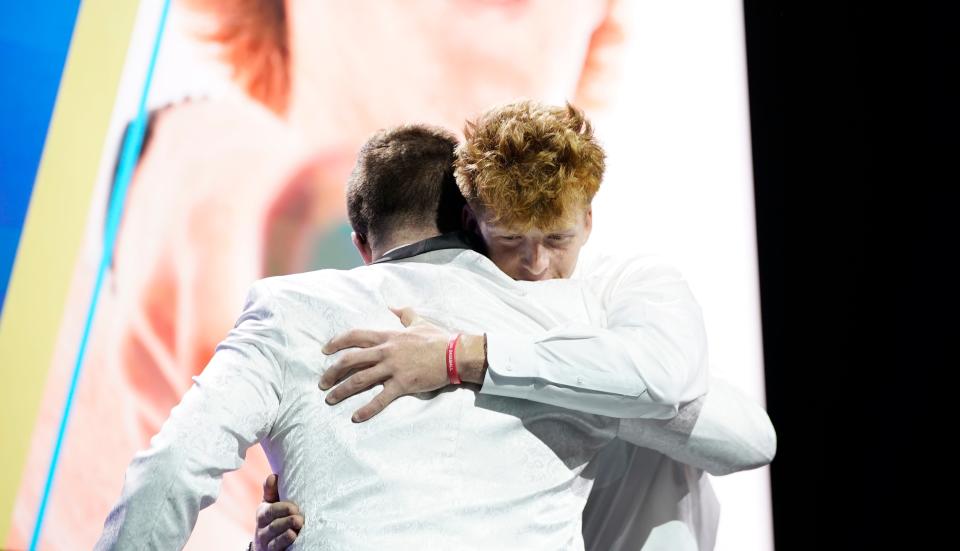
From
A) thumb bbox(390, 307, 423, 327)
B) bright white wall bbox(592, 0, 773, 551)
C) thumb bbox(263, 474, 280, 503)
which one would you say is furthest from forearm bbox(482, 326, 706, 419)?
bright white wall bbox(592, 0, 773, 551)

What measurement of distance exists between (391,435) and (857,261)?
187 centimetres

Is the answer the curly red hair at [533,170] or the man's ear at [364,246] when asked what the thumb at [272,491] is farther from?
the curly red hair at [533,170]

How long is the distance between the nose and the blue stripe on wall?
1626mm

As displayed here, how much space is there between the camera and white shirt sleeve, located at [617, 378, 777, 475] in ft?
4.56

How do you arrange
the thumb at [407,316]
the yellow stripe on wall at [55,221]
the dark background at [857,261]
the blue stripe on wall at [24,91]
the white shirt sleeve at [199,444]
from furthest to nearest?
the dark background at [857,261]
the blue stripe on wall at [24,91]
the yellow stripe on wall at [55,221]
the thumb at [407,316]
the white shirt sleeve at [199,444]

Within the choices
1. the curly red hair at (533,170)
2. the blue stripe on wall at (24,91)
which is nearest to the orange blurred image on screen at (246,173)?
the blue stripe on wall at (24,91)

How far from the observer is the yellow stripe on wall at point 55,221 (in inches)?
92.4

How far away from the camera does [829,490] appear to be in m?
2.62

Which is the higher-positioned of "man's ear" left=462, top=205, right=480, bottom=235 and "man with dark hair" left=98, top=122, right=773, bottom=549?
"man's ear" left=462, top=205, right=480, bottom=235

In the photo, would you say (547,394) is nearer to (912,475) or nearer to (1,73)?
(912,475)

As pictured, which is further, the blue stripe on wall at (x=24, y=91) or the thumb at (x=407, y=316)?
the blue stripe on wall at (x=24, y=91)

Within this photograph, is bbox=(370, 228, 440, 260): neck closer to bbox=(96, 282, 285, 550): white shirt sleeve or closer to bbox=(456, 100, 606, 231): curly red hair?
bbox=(456, 100, 606, 231): curly red hair

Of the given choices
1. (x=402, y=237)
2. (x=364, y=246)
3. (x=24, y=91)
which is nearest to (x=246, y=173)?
(x=24, y=91)

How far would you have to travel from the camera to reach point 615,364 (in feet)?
4.16
